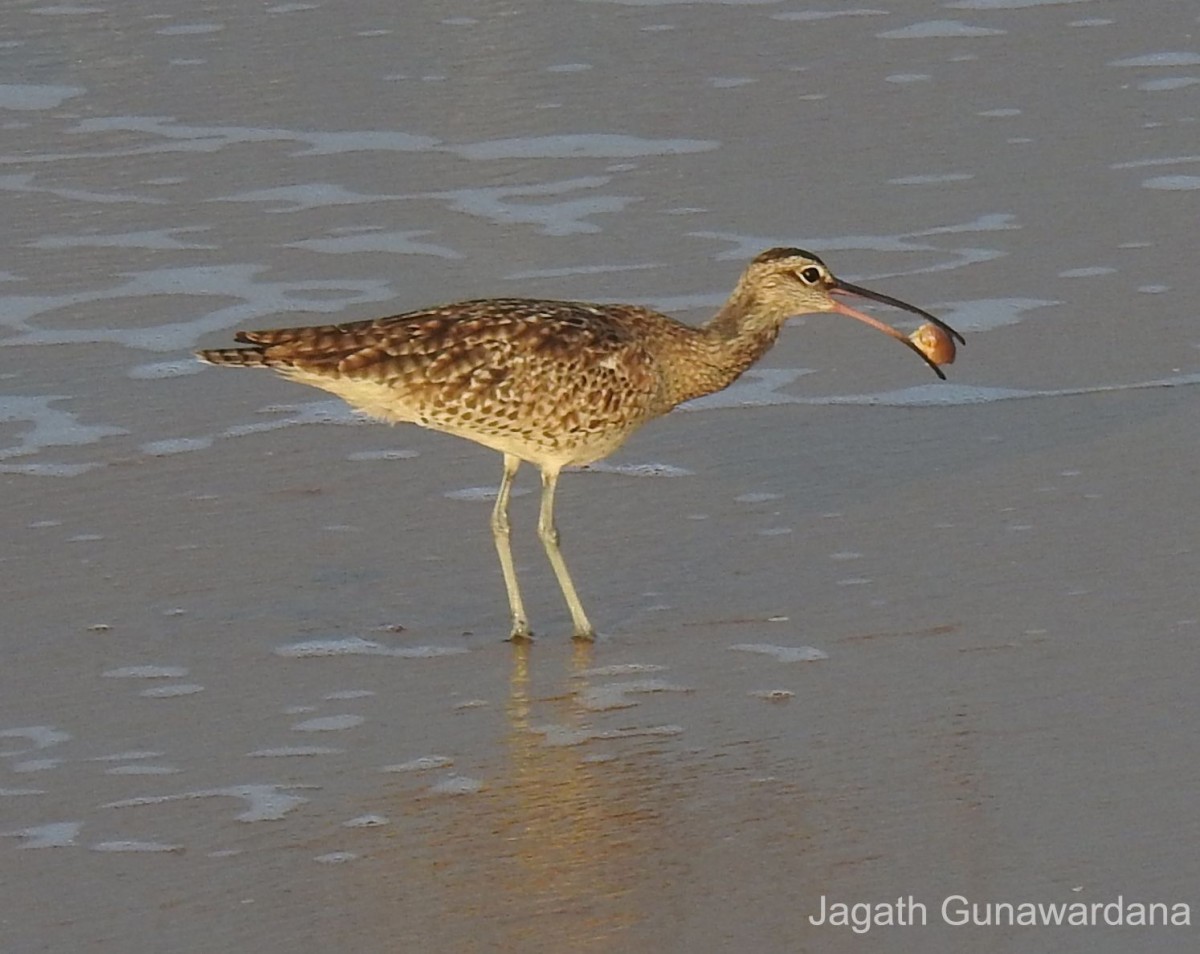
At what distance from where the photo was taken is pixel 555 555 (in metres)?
9.03

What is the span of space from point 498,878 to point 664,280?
5.40 m

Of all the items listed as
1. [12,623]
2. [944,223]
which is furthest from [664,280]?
[12,623]

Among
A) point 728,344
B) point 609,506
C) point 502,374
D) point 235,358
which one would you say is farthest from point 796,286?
point 235,358

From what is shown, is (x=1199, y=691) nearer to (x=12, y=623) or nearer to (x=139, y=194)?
(x=12, y=623)

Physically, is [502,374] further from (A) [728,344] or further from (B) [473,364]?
(A) [728,344]

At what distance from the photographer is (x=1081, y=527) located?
30.6 feet

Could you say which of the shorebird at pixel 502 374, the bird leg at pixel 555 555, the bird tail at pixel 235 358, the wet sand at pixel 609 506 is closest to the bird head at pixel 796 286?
the shorebird at pixel 502 374

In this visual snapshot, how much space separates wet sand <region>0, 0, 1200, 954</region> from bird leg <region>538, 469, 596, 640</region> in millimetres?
164

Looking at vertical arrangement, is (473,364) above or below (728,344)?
above

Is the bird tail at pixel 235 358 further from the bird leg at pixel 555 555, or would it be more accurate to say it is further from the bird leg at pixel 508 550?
the bird leg at pixel 555 555

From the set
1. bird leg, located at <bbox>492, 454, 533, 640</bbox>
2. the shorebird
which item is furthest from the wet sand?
the shorebird

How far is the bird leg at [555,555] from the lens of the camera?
8.82 m

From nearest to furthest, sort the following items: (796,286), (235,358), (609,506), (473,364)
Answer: (235,358) → (473,364) → (796,286) → (609,506)

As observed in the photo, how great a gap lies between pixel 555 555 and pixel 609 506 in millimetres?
868
